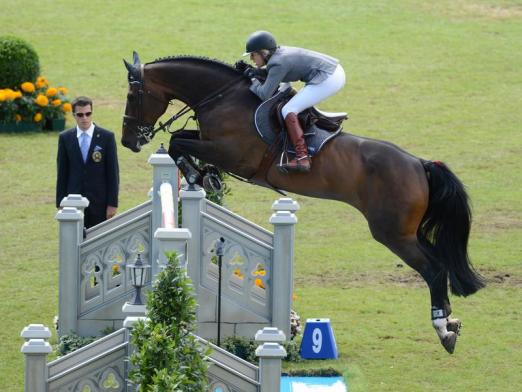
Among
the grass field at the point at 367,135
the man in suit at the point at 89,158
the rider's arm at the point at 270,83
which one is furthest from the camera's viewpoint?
the man in suit at the point at 89,158

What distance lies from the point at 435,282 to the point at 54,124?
1518cm

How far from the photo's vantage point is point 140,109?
1347 cm

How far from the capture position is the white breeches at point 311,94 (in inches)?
517

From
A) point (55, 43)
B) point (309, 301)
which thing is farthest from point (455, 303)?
point (55, 43)

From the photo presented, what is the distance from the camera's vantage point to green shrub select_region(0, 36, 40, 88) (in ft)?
88.5

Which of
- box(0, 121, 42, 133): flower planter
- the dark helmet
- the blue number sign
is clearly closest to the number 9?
the blue number sign

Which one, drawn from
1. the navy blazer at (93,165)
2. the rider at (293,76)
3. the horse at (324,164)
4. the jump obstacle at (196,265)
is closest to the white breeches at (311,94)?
the rider at (293,76)

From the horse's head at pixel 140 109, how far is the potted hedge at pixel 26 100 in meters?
13.5

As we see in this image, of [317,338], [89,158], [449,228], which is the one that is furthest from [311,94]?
[89,158]

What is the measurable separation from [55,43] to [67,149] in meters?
17.4

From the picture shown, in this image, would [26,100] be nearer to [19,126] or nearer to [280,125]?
[19,126]

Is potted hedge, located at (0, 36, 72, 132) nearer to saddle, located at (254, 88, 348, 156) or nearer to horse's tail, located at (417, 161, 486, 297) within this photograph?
saddle, located at (254, 88, 348, 156)

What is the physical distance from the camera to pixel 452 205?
536 inches

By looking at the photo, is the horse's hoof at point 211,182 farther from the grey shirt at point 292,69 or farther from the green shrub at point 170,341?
the green shrub at point 170,341
